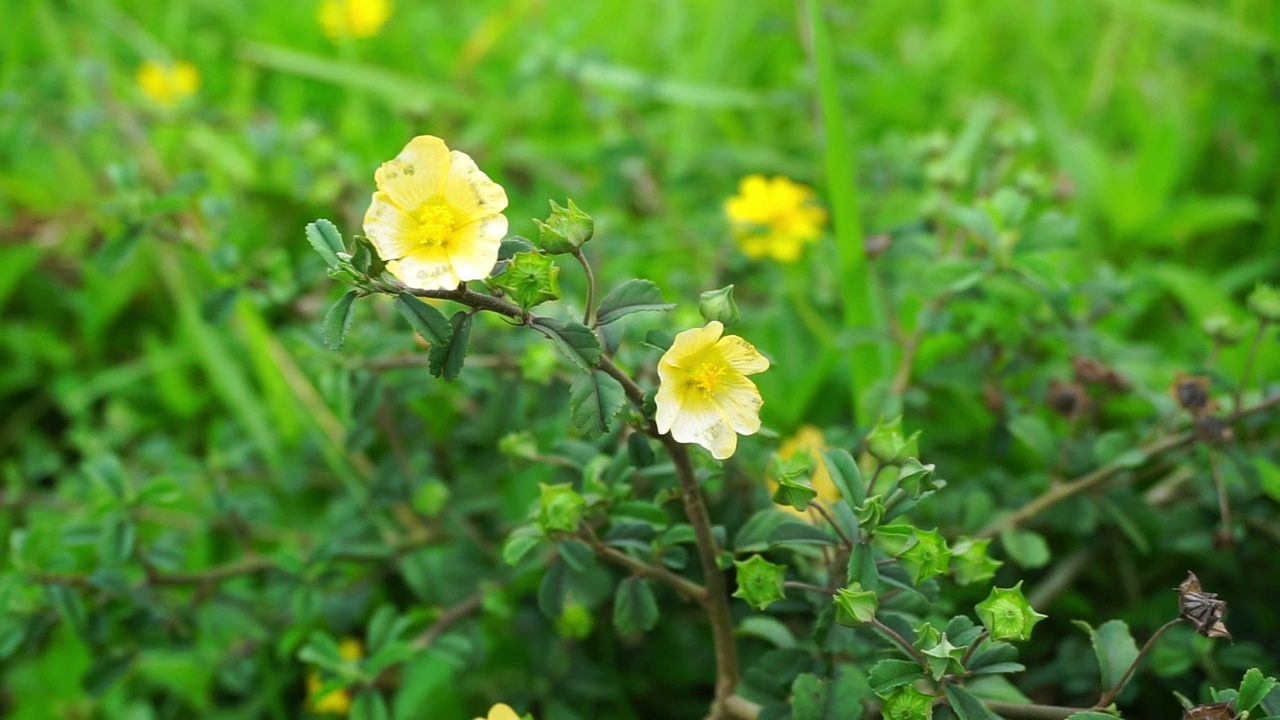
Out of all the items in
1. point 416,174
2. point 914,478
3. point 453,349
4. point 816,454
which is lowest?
point 816,454

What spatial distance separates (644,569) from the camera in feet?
2.96

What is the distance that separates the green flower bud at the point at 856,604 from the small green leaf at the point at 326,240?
436 millimetres

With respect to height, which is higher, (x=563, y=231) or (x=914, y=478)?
(x=563, y=231)

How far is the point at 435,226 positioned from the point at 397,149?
1.50m

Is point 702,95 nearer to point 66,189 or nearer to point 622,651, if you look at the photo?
point 622,651

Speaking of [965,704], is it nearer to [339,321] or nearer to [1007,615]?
[1007,615]

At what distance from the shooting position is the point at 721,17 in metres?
2.07

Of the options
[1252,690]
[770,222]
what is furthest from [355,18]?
[1252,690]

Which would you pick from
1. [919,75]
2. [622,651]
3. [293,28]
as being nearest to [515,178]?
[293,28]

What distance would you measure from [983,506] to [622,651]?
494 mm

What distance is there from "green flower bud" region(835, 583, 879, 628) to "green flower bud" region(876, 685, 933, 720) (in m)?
0.06

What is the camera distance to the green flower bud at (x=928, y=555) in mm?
782

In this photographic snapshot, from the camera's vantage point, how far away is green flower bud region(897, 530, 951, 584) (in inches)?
30.8

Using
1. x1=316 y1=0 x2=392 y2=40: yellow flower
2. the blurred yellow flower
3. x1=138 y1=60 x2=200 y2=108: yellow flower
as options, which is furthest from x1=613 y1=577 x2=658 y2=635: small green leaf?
x1=316 y1=0 x2=392 y2=40: yellow flower
